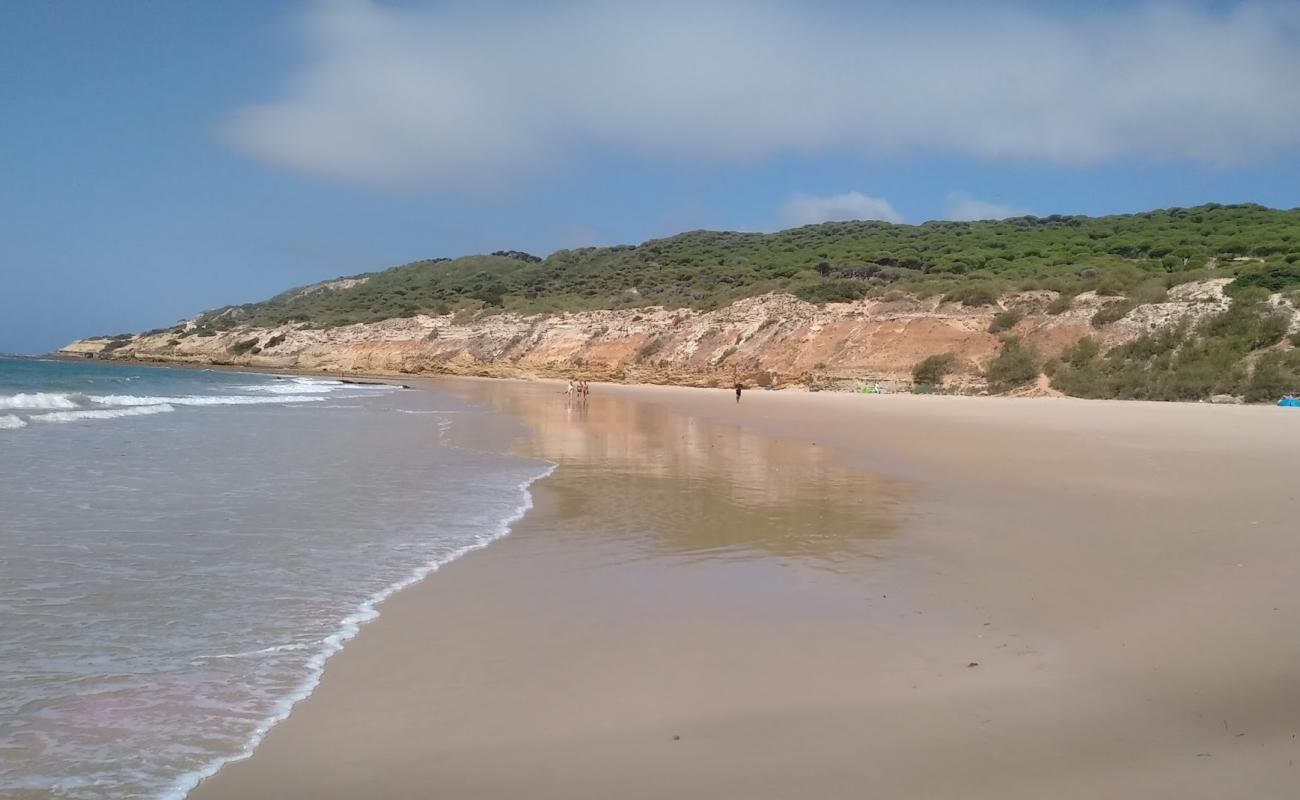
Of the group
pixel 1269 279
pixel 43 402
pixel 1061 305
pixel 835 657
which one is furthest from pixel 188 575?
pixel 1269 279

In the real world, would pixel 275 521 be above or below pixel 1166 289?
below

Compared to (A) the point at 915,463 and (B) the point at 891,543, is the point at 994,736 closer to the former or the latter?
(B) the point at 891,543

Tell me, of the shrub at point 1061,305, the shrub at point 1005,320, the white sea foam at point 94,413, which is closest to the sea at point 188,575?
the white sea foam at point 94,413

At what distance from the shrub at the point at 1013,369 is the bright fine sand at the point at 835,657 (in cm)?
2421

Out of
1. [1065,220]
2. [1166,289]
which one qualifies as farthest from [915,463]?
[1065,220]

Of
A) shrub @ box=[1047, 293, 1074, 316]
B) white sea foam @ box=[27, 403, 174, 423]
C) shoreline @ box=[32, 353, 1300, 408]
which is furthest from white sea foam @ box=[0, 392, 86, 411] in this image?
shrub @ box=[1047, 293, 1074, 316]

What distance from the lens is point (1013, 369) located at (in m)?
33.7

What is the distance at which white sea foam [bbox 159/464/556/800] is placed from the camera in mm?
3290

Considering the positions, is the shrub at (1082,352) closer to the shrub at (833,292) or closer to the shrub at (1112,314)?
the shrub at (1112,314)

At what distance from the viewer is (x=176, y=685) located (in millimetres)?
4184

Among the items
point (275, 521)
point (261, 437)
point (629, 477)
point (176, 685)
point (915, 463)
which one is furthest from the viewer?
point (261, 437)

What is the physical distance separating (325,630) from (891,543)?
4.66 meters

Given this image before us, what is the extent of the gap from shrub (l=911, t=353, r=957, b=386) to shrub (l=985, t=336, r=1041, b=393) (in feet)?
6.59

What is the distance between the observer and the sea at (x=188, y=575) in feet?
11.9
